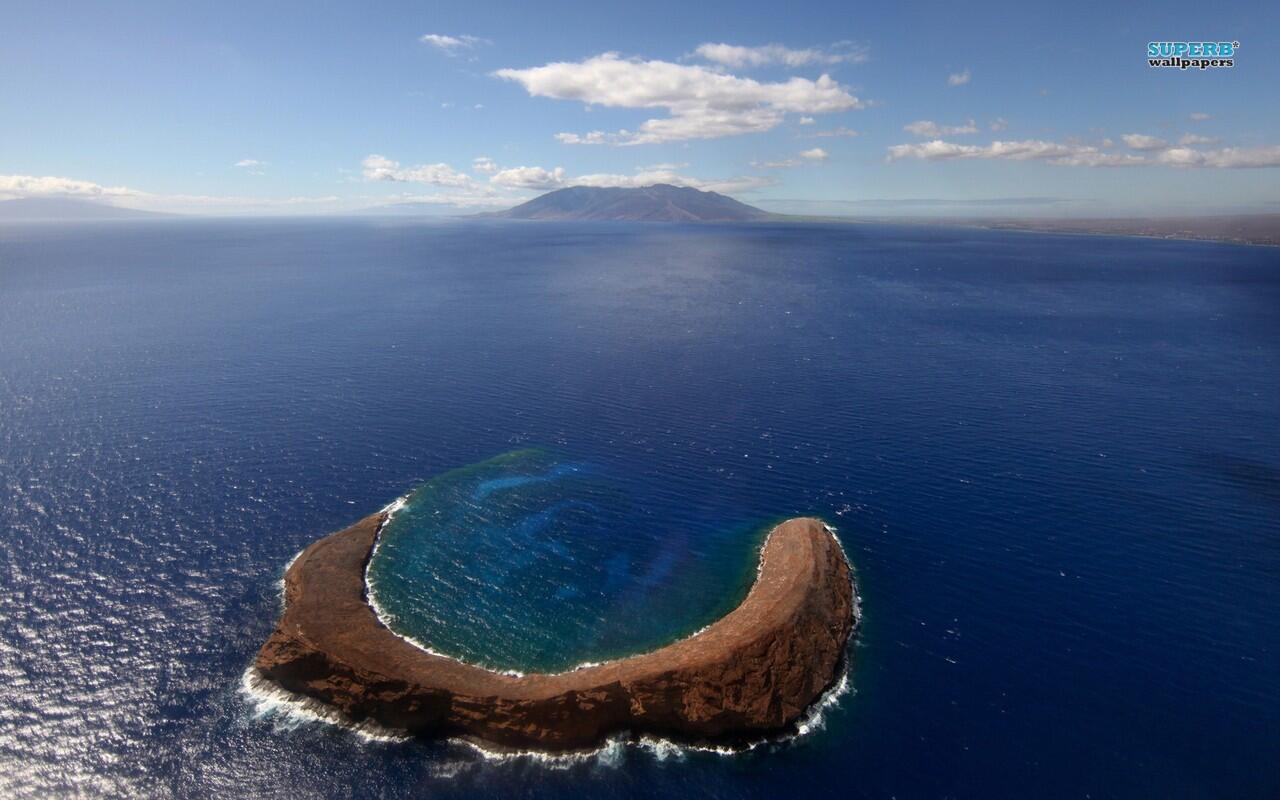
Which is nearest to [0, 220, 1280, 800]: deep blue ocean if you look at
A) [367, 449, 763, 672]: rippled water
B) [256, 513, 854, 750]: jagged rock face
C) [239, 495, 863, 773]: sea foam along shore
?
[367, 449, 763, 672]: rippled water

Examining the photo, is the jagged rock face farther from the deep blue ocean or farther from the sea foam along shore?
the deep blue ocean

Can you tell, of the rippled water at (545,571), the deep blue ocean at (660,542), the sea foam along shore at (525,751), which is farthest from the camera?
the rippled water at (545,571)

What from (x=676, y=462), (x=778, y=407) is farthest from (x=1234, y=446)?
(x=676, y=462)

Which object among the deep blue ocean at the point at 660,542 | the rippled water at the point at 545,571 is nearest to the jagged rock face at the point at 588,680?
the deep blue ocean at the point at 660,542

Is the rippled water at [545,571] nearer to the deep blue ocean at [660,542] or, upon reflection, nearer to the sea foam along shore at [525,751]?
the deep blue ocean at [660,542]

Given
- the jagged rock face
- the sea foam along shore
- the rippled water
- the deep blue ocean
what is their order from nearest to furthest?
1. the deep blue ocean
2. the sea foam along shore
3. the jagged rock face
4. the rippled water
